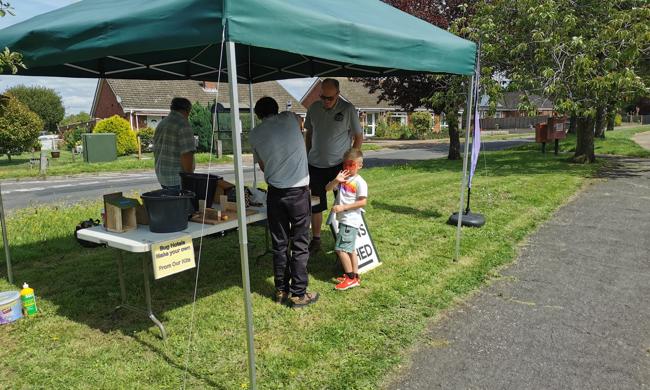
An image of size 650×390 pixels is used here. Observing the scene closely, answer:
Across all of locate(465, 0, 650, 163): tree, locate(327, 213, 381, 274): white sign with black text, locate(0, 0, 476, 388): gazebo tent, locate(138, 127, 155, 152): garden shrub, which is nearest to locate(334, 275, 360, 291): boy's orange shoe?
locate(327, 213, 381, 274): white sign with black text

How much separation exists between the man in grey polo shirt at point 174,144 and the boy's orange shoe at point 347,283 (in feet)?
6.72

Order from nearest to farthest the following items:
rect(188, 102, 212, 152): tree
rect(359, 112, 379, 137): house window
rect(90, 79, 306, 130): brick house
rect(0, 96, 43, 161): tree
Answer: rect(0, 96, 43, 161): tree, rect(188, 102, 212, 152): tree, rect(90, 79, 306, 130): brick house, rect(359, 112, 379, 137): house window

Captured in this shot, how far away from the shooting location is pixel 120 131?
2595cm

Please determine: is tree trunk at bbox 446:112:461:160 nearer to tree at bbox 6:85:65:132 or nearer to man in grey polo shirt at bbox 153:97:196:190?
man in grey polo shirt at bbox 153:97:196:190

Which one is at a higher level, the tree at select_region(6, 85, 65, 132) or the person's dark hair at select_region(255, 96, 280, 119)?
the tree at select_region(6, 85, 65, 132)

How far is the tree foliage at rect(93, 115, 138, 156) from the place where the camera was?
25828 mm

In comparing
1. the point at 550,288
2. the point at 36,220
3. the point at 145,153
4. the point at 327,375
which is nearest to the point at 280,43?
the point at 327,375

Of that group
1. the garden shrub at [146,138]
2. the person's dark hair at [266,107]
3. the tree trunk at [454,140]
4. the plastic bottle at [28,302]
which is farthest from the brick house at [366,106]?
the plastic bottle at [28,302]

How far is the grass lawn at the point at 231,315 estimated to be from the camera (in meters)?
3.13

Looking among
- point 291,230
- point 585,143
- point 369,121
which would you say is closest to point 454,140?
point 585,143

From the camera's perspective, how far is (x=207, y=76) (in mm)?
6883

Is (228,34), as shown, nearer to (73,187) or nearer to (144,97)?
(73,187)

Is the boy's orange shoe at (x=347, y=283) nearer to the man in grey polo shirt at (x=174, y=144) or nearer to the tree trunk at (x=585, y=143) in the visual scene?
the man in grey polo shirt at (x=174, y=144)

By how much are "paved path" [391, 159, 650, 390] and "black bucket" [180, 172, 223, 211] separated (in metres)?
2.18
